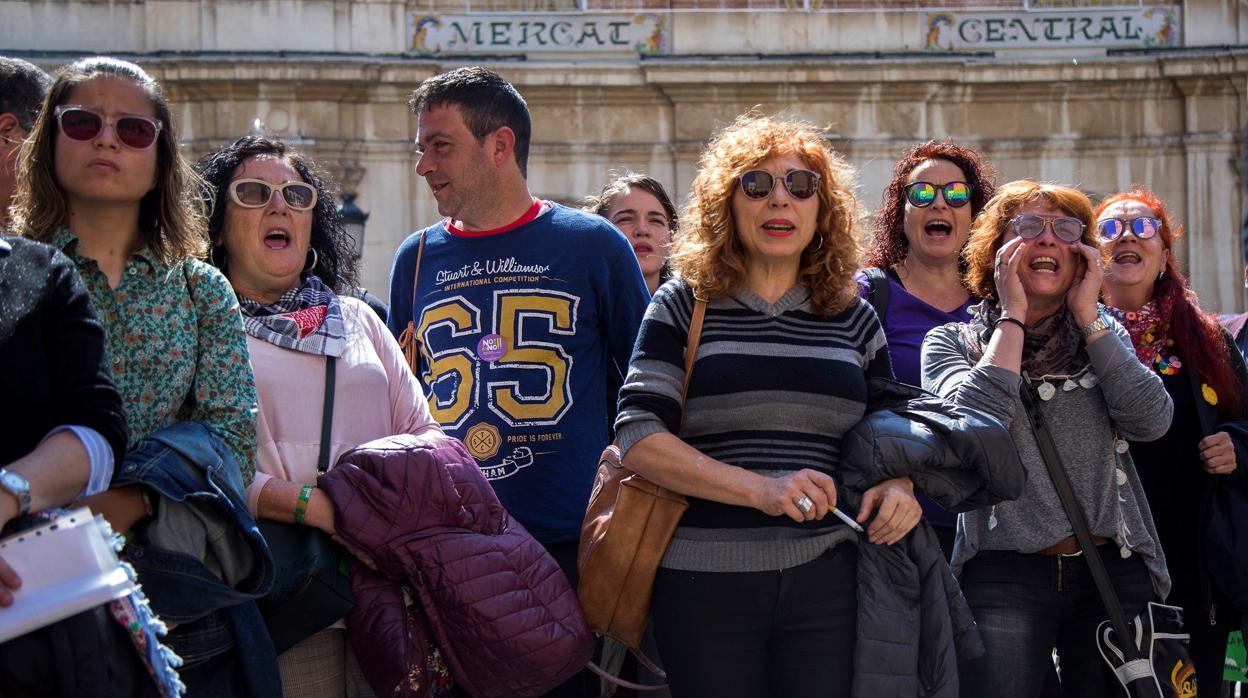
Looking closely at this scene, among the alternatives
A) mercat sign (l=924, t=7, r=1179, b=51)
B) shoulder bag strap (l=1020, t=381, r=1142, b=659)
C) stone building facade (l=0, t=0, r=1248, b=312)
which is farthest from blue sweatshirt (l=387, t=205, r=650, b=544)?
mercat sign (l=924, t=7, r=1179, b=51)

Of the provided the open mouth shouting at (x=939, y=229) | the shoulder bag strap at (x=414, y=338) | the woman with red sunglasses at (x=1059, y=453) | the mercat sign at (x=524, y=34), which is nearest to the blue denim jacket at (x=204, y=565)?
the shoulder bag strap at (x=414, y=338)

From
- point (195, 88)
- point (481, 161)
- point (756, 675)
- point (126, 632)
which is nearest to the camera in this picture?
point (126, 632)

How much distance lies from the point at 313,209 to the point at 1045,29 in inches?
575

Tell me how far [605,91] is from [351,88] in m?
2.95

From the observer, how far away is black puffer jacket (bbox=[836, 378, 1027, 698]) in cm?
355

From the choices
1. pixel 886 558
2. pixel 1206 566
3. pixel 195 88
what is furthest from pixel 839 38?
pixel 886 558

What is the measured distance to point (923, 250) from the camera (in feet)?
16.7

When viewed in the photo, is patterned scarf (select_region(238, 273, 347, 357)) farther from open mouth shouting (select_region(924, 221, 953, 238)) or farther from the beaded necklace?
the beaded necklace

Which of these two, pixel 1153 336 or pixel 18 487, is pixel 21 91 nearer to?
pixel 18 487

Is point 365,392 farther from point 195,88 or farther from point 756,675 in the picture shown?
point 195,88

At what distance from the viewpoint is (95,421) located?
293cm

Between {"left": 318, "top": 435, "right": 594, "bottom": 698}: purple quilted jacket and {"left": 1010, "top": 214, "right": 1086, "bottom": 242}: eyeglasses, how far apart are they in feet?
6.03

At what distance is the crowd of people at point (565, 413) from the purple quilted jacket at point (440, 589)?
0.5 inches

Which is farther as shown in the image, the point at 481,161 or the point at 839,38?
the point at 839,38
